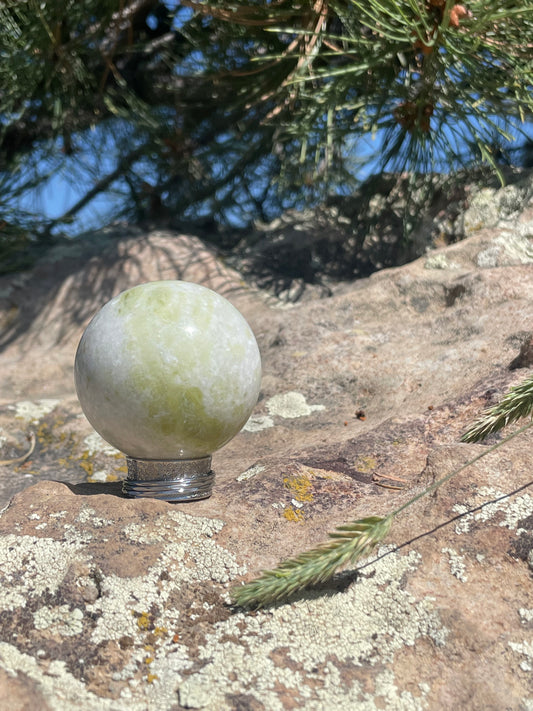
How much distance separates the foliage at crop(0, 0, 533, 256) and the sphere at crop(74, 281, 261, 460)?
4.95ft

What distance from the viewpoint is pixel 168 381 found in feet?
6.08

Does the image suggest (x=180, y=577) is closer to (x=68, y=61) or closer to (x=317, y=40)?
(x=317, y=40)

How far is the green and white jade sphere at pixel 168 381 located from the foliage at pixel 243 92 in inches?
59.2

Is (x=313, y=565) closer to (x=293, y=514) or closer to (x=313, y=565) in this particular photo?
(x=313, y=565)

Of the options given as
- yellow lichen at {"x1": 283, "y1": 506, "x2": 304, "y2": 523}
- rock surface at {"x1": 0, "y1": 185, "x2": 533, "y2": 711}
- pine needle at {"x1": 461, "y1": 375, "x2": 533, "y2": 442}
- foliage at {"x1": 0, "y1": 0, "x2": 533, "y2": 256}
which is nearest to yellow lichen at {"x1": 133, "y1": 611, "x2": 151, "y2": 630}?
rock surface at {"x1": 0, "y1": 185, "x2": 533, "y2": 711}

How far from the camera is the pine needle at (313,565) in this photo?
1.39 meters

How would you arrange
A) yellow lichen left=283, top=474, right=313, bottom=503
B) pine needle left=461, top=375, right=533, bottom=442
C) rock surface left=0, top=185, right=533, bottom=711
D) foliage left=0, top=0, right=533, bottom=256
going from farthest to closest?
1. foliage left=0, top=0, right=533, bottom=256
2. yellow lichen left=283, top=474, right=313, bottom=503
3. pine needle left=461, top=375, right=533, bottom=442
4. rock surface left=0, top=185, right=533, bottom=711

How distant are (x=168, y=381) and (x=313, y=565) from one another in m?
0.68

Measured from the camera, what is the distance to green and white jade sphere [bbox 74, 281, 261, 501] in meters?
1.86

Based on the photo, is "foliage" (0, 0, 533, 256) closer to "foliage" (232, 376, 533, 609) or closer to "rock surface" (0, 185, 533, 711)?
"rock surface" (0, 185, 533, 711)

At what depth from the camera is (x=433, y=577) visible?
1498 mm

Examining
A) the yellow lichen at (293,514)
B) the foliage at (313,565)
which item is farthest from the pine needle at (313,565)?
the yellow lichen at (293,514)

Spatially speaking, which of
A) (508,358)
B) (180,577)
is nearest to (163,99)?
(508,358)

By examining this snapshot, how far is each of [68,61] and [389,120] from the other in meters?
1.76
